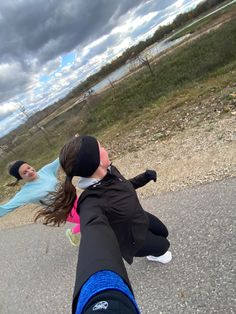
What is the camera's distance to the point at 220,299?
2.72m

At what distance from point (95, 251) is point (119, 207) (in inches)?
33.8

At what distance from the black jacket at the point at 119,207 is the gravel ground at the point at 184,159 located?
242 cm

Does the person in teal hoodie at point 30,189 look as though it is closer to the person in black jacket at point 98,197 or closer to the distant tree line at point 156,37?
the person in black jacket at point 98,197

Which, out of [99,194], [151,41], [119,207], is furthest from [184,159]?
[151,41]

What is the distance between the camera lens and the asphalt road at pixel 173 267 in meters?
2.93

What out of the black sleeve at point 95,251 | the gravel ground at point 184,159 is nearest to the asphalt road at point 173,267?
the gravel ground at point 184,159

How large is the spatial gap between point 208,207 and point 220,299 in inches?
57.5

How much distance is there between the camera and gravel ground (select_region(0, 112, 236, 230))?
16.7ft

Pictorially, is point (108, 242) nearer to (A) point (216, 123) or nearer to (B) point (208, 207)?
(B) point (208, 207)

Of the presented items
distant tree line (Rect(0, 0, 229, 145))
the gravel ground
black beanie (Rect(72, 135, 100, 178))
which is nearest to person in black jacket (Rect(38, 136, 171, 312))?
black beanie (Rect(72, 135, 100, 178))

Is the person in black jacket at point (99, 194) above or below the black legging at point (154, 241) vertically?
above

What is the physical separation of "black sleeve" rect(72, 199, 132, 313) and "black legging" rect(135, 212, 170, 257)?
108cm

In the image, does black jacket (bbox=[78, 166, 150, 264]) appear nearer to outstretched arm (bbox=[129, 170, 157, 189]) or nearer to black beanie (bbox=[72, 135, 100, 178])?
black beanie (bbox=[72, 135, 100, 178])

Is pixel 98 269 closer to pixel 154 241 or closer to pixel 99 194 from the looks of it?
pixel 99 194
